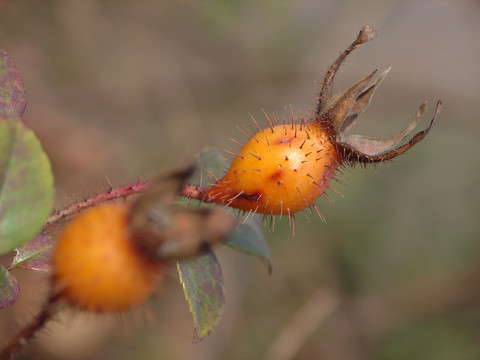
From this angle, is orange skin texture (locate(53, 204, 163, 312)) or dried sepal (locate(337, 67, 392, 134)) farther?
dried sepal (locate(337, 67, 392, 134))

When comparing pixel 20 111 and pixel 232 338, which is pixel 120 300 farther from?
pixel 232 338

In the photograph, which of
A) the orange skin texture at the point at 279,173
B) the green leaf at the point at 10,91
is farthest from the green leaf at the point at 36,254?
the orange skin texture at the point at 279,173

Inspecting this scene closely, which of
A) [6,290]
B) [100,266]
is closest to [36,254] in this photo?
[6,290]

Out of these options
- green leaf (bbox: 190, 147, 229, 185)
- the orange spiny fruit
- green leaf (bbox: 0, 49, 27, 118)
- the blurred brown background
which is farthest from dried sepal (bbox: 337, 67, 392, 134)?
the blurred brown background

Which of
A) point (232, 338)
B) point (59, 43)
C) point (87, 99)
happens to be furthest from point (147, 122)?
point (232, 338)

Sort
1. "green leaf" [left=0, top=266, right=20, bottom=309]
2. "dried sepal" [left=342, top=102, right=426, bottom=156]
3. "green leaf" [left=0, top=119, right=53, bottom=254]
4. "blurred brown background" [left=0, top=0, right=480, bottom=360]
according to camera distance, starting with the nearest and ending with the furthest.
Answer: "green leaf" [left=0, top=119, right=53, bottom=254] → "green leaf" [left=0, top=266, right=20, bottom=309] → "dried sepal" [left=342, top=102, right=426, bottom=156] → "blurred brown background" [left=0, top=0, right=480, bottom=360]

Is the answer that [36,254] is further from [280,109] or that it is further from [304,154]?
[280,109]

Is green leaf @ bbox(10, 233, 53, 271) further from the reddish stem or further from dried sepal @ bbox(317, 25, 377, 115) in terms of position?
dried sepal @ bbox(317, 25, 377, 115)
